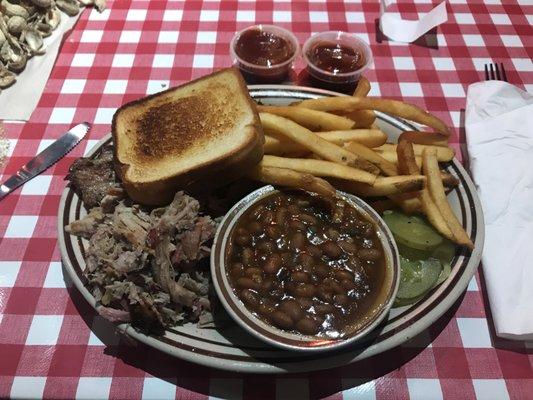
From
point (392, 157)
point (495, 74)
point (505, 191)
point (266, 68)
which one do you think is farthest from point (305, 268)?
point (495, 74)

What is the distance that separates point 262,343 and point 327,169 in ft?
2.47

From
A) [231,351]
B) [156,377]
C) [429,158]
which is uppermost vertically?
[429,158]

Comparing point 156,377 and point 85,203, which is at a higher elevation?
point 85,203

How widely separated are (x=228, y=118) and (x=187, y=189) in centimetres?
39

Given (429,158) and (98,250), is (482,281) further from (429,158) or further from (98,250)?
(98,250)

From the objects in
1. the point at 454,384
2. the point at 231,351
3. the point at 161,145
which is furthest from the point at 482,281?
the point at 161,145

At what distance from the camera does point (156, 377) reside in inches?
71.3

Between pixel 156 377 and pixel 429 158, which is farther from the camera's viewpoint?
pixel 429 158

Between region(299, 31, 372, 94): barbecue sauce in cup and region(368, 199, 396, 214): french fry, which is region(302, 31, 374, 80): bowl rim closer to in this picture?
region(299, 31, 372, 94): barbecue sauce in cup

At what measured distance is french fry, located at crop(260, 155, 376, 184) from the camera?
1947 millimetres

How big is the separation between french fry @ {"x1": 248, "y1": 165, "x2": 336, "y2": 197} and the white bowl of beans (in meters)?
0.04

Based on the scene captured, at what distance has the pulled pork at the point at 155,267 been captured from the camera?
5.69ft

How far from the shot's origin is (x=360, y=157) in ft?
6.73

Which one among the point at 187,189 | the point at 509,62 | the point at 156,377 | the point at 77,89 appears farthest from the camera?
the point at 509,62
